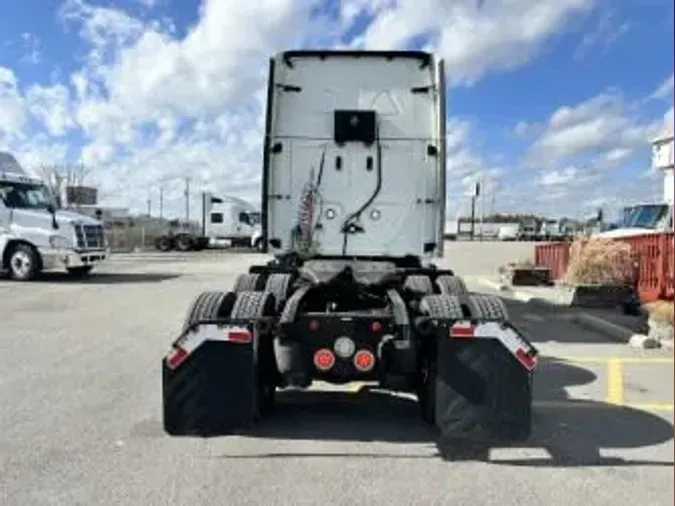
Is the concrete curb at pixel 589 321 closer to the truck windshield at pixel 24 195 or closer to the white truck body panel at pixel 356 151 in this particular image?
the white truck body panel at pixel 356 151

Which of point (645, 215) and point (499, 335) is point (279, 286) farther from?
point (645, 215)

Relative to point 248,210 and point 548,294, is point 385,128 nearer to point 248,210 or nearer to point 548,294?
point 548,294

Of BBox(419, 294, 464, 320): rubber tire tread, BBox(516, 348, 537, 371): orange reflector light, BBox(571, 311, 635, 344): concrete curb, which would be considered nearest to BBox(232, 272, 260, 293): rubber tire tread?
BBox(419, 294, 464, 320): rubber tire tread

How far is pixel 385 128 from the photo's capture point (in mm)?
10688

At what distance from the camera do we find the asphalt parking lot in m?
5.55

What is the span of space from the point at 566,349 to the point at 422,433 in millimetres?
5269

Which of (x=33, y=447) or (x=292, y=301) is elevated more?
(x=292, y=301)

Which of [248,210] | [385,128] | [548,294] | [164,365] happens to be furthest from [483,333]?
[248,210]

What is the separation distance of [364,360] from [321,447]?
2.26 feet

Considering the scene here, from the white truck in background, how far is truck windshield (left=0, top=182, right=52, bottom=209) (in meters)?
29.8

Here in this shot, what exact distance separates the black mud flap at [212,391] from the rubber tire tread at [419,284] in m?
2.10

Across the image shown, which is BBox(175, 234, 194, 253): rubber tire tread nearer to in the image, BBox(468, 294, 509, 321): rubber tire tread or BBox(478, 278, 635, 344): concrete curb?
BBox(478, 278, 635, 344): concrete curb

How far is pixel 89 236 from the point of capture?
26203 millimetres

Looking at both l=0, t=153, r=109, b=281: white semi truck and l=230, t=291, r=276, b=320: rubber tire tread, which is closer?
l=230, t=291, r=276, b=320: rubber tire tread
